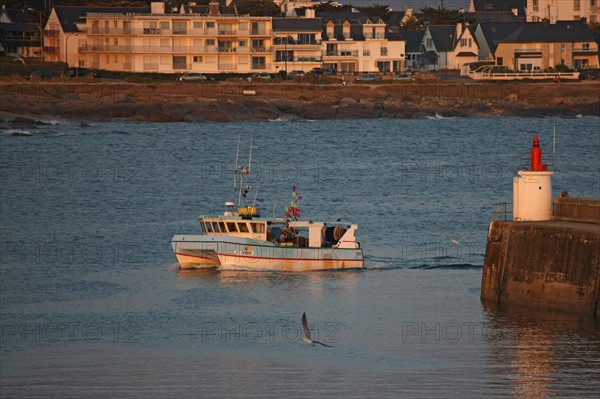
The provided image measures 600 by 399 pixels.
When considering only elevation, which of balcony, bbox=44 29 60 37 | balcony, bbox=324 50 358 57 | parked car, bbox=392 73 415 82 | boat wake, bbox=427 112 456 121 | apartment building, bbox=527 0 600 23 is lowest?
boat wake, bbox=427 112 456 121

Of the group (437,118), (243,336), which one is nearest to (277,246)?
(243,336)

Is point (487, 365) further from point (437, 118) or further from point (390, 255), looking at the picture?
point (437, 118)

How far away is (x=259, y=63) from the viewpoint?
111m

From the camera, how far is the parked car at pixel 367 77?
103375mm

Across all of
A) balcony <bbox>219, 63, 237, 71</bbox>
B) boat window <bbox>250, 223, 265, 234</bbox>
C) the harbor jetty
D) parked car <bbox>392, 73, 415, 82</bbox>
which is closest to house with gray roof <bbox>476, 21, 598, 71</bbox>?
parked car <bbox>392, 73, 415, 82</bbox>

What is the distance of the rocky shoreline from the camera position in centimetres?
8525

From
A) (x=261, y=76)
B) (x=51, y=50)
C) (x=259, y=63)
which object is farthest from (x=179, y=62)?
(x=51, y=50)

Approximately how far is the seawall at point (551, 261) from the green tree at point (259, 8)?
101 m

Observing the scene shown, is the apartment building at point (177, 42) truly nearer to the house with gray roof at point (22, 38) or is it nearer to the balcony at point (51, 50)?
the balcony at point (51, 50)

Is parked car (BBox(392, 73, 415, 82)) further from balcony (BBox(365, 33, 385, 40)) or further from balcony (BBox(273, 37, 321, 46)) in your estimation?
balcony (BBox(273, 37, 321, 46))

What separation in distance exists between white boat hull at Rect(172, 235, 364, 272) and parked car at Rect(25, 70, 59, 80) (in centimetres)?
6710

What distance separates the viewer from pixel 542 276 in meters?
26.3

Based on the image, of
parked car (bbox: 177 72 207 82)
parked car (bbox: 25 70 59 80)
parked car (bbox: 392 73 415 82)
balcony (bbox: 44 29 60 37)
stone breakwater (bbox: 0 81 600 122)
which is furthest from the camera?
balcony (bbox: 44 29 60 37)

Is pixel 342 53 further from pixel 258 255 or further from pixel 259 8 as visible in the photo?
pixel 258 255
